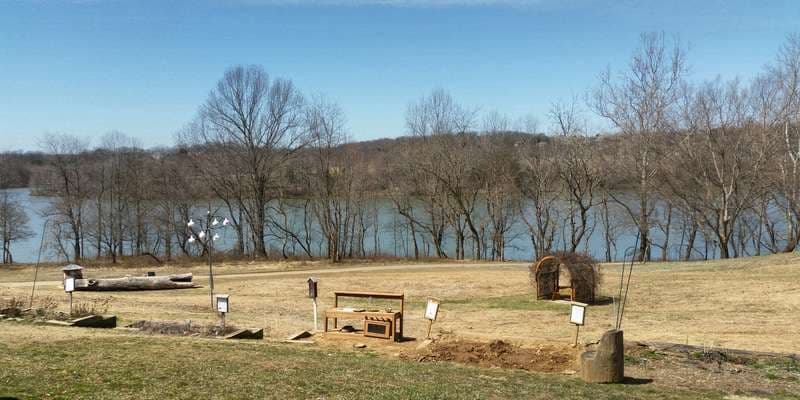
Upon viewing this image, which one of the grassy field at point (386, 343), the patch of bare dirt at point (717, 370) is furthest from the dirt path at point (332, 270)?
the patch of bare dirt at point (717, 370)

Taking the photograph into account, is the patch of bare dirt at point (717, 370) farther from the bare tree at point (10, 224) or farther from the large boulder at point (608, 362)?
the bare tree at point (10, 224)

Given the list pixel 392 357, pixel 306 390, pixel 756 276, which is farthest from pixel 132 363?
pixel 756 276

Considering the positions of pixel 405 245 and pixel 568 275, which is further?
pixel 405 245

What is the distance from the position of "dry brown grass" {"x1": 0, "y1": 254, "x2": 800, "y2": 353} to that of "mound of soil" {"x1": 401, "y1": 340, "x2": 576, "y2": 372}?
Answer: 2.35ft

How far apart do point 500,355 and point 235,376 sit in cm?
521

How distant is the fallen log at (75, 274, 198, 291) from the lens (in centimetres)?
2528

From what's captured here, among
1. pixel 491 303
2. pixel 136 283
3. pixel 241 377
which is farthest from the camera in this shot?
pixel 136 283

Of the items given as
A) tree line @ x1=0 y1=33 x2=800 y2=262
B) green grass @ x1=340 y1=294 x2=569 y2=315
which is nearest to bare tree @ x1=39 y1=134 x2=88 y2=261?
tree line @ x1=0 y1=33 x2=800 y2=262

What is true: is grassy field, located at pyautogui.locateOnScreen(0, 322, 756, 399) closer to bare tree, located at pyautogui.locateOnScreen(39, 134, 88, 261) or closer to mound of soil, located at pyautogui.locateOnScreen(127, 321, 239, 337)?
mound of soil, located at pyautogui.locateOnScreen(127, 321, 239, 337)

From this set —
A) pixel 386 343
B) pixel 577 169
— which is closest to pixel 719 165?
pixel 577 169

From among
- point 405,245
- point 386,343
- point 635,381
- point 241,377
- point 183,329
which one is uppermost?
point 405,245

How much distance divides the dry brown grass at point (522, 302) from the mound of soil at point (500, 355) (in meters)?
0.72

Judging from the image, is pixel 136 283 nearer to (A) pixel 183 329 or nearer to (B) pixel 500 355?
(A) pixel 183 329

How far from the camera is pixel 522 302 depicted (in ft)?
70.1
